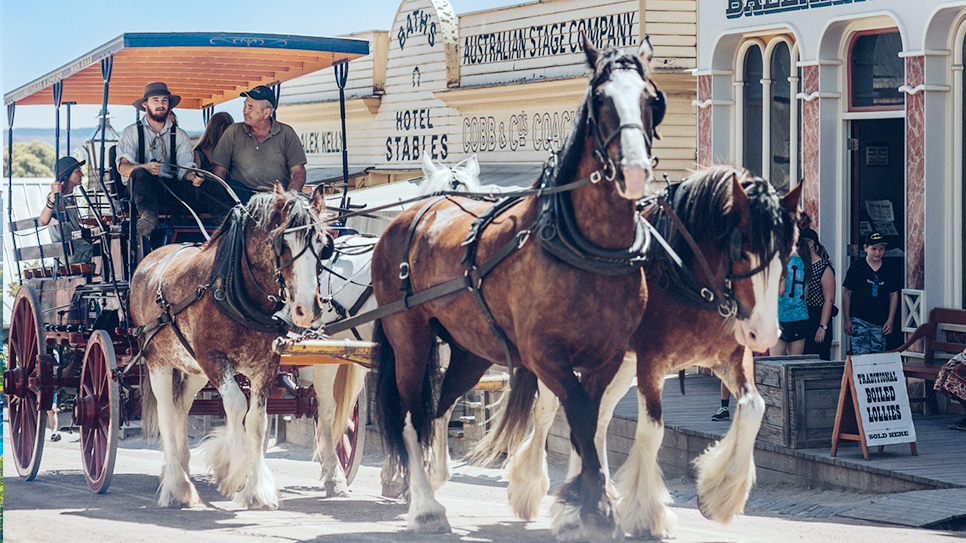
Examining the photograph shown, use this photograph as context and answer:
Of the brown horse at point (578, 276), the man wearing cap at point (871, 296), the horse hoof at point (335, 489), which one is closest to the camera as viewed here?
the brown horse at point (578, 276)

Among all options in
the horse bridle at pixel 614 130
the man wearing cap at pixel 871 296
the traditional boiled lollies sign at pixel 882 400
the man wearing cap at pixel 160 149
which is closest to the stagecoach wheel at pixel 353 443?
the man wearing cap at pixel 160 149

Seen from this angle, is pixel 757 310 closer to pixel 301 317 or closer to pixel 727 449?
pixel 727 449

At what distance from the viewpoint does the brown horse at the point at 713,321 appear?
20.3 ft

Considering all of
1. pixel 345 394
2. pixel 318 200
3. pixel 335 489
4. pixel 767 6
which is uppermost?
pixel 767 6

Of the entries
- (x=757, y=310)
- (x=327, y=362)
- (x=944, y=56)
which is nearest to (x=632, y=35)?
(x=944, y=56)

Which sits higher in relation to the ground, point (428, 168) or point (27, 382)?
point (428, 168)

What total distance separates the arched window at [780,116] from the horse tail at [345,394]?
583 cm

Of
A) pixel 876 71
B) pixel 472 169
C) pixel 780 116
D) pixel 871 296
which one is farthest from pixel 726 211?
pixel 780 116

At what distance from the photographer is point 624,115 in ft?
17.7

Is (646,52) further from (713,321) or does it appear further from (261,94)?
(261,94)

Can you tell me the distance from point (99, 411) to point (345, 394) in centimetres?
167

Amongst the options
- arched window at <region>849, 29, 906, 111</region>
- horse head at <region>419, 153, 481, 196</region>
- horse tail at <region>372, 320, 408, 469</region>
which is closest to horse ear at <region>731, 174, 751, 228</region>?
horse tail at <region>372, 320, 408, 469</region>

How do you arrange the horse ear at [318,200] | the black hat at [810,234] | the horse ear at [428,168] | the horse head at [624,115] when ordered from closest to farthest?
the horse head at [624,115] < the horse ear at [318,200] < the horse ear at [428,168] < the black hat at [810,234]

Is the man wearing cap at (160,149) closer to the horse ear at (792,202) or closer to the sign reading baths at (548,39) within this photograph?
the horse ear at (792,202)
